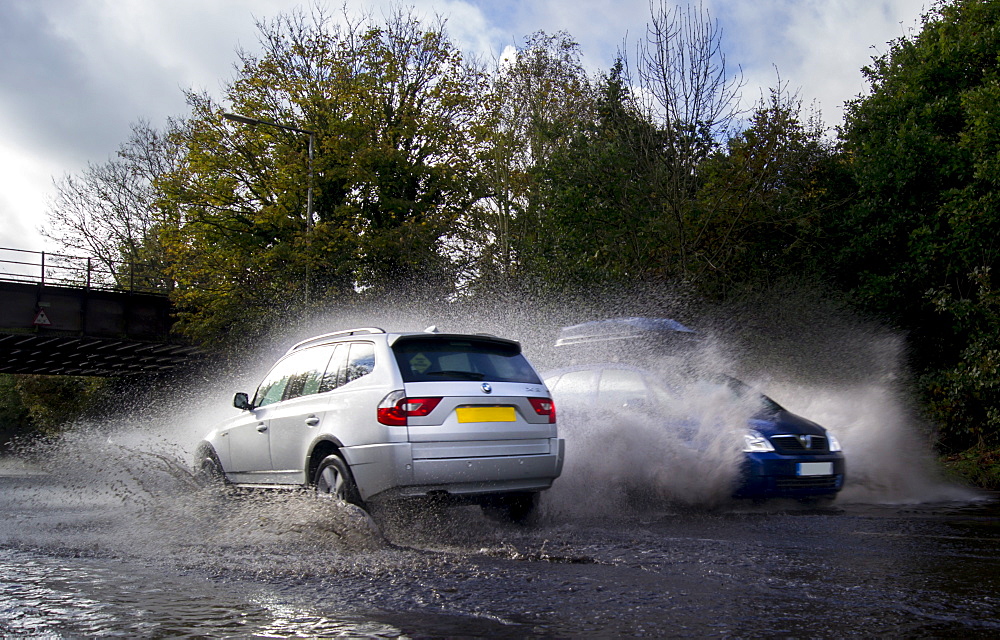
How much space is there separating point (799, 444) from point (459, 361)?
382cm

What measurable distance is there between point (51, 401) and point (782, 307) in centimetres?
4385

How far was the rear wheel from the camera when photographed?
7570mm

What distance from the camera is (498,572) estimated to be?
17.2ft

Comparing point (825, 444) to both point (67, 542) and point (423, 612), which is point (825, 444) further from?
point (67, 542)

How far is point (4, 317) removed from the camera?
29.9 metres

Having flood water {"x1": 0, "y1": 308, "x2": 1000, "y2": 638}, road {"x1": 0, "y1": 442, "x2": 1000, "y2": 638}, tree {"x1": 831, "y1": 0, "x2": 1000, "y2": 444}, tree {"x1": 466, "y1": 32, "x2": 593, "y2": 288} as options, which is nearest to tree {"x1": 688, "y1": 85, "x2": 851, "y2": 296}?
tree {"x1": 831, "y1": 0, "x2": 1000, "y2": 444}

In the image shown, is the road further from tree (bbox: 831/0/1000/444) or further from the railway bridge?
the railway bridge

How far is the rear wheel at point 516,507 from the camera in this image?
7570 millimetres

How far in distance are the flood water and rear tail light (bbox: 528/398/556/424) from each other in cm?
96

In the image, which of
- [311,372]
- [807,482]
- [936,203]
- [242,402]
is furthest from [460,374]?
[936,203]

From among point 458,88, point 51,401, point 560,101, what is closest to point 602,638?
point 560,101

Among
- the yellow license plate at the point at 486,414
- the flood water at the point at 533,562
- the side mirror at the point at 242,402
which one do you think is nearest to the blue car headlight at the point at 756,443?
the flood water at the point at 533,562

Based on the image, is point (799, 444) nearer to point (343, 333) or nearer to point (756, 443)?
point (756, 443)

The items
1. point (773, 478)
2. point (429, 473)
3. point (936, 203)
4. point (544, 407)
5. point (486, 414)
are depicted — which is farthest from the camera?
point (936, 203)
